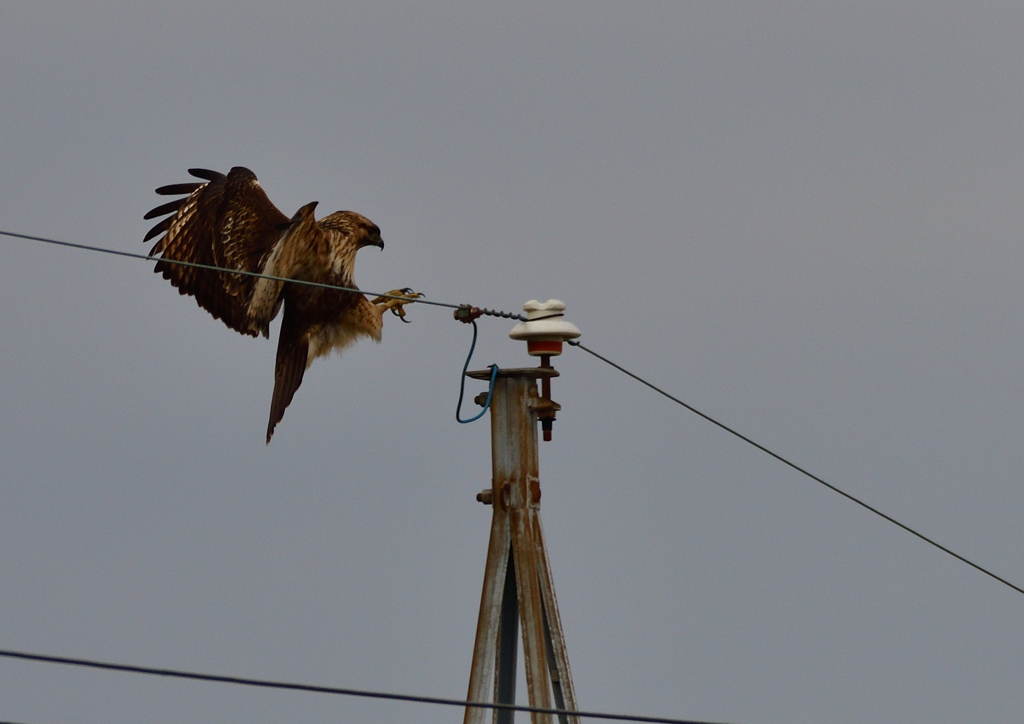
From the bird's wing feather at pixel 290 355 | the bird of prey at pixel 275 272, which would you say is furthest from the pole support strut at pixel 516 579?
the bird's wing feather at pixel 290 355

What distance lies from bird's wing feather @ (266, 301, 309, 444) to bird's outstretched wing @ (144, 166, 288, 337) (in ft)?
0.97

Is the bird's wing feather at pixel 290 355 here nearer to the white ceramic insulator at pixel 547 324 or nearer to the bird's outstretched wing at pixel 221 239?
the bird's outstretched wing at pixel 221 239

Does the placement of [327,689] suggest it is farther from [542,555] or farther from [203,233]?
[203,233]

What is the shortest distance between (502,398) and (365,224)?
3162mm

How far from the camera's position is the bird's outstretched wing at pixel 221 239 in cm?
898

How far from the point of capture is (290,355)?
9.13 m

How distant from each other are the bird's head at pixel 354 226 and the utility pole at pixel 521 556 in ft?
9.63

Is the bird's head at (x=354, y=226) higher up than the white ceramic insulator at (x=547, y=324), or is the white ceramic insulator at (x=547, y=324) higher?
the bird's head at (x=354, y=226)

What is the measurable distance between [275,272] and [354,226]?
0.84m

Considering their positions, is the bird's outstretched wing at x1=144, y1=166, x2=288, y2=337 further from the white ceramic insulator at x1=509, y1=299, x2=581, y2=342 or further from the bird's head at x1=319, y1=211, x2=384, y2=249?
the white ceramic insulator at x1=509, y1=299, x2=581, y2=342

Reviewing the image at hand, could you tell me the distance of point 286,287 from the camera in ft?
29.6

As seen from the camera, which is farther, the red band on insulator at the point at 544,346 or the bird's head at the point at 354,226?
the bird's head at the point at 354,226

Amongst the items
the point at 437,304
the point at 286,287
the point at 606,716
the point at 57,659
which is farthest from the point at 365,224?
the point at 57,659

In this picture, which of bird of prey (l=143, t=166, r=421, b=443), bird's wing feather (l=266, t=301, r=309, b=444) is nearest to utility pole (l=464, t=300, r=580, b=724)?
bird of prey (l=143, t=166, r=421, b=443)
